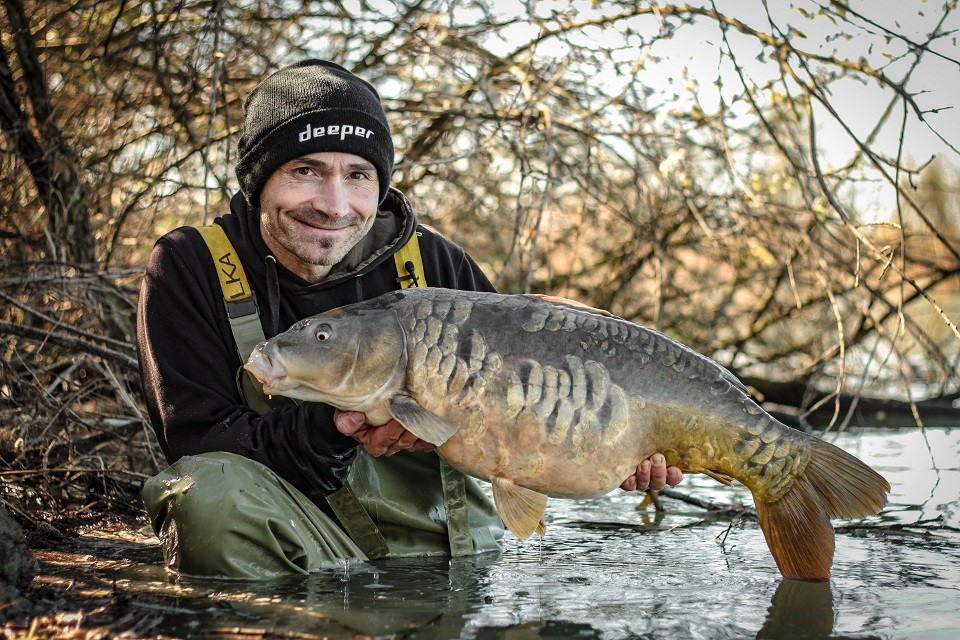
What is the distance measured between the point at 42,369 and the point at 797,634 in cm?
212

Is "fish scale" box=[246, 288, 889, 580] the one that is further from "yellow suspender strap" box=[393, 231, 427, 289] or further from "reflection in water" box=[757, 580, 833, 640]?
"yellow suspender strap" box=[393, 231, 427, 289]

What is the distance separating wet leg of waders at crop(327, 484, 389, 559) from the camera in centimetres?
247

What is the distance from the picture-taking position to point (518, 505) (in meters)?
2.21

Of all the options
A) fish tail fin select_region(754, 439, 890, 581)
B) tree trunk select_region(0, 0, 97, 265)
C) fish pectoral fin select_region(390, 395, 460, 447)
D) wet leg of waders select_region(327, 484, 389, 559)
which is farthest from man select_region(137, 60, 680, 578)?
tree trunk select_region(0, 0, 97, 265)

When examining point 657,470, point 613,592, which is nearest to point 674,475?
point 657,470

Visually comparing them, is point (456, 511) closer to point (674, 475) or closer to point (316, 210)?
point (674, 475)

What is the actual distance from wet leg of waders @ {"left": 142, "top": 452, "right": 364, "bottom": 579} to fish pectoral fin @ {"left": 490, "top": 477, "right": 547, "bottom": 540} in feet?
1.41

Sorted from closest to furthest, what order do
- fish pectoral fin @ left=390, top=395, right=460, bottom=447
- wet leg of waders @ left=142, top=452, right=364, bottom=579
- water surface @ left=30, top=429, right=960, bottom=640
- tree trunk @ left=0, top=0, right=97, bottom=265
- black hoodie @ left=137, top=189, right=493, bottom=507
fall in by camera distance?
water surface @ left=30, top=429, right=960, bottom=640
fish pectoral fin @ left=390, top=395, right=460, bottom=447
wet leg of waders @ left=142, top=452, right=364, bottom=579
black hoodie @ left=137, top=189, right=493, bottom=507
tree trunk @ left=0, top=0, right=97, bottom=265

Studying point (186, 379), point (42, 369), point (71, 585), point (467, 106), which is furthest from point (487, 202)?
point (71, 585)

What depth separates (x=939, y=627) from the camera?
6.46 ft

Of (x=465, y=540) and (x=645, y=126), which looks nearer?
(x=465, y=540)

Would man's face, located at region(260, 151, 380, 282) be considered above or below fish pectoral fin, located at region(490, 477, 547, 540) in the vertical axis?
above

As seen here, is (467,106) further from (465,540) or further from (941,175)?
(941,175)

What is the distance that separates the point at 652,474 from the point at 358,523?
685mm
